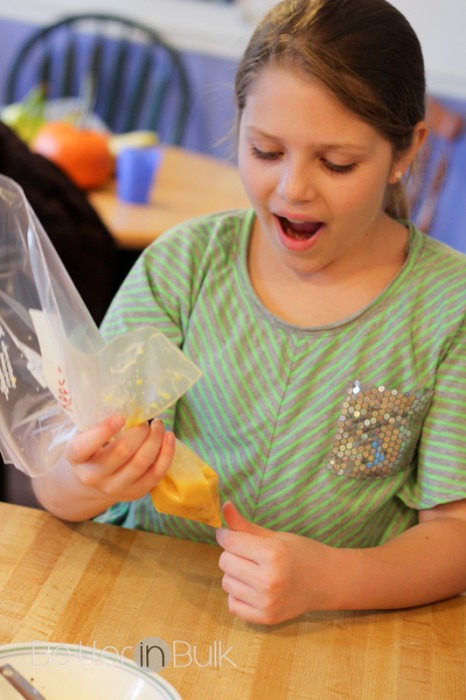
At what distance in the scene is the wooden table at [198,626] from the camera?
0.87 metres

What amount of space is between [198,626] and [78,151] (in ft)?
4.96

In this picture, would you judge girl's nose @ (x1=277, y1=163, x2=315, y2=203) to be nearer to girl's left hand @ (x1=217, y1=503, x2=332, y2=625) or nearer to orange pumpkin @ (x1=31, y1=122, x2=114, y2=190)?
girl's left hand @ (x1=217, y1=503, x2=332, y2=625)

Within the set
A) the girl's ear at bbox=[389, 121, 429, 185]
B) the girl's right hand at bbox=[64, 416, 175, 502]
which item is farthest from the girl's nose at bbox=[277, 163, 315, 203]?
the girl's right hand at bbox=[64, 416, 175, 502]

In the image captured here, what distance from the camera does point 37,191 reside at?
1761 mm

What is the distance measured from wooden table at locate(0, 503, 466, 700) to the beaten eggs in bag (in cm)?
9

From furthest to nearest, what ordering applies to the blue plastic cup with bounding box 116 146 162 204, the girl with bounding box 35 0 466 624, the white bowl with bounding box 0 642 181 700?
the blue plastic cup with bounding box 116 146 162 204 < the girl with bounding box 35 0 466 624 < the white bowl with bounding box 0 642 181 700

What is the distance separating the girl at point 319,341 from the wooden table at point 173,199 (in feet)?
2.64

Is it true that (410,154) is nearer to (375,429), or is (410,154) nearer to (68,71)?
(375,429)

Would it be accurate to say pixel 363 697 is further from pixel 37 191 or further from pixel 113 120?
pixel 113 120

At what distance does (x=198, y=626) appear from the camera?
0.92 meters

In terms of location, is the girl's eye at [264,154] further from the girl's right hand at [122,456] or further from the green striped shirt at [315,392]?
the girl's right hand at [122,456]

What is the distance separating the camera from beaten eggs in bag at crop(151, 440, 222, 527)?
→ 3.01 feet

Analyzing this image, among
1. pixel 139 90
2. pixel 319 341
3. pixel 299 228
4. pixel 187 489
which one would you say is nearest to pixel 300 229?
pixel 299 228

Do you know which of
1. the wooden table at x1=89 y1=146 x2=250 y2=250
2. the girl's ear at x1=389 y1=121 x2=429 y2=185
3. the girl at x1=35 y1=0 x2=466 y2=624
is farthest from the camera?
the wooden table at x1=89 y1=146 x2=250 y2=250
